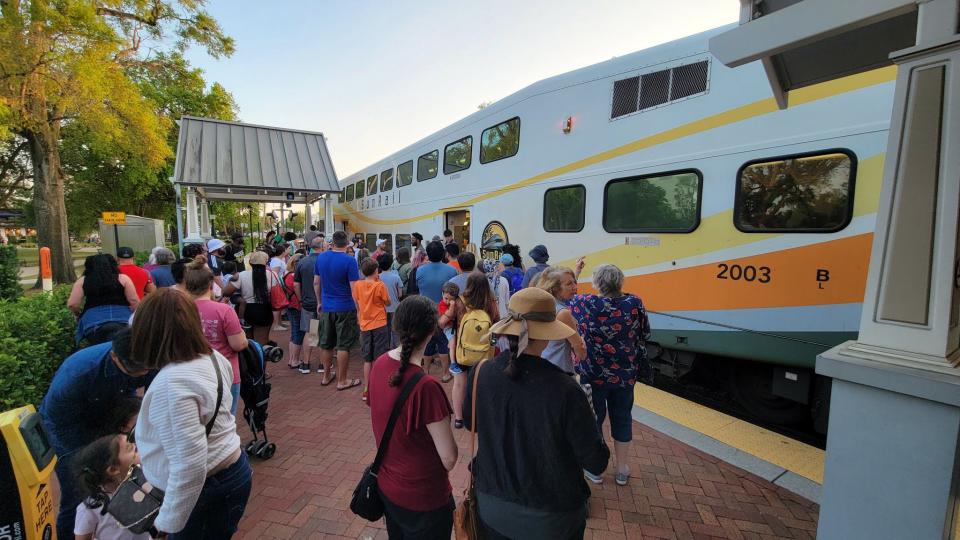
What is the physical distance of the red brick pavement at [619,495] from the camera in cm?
280

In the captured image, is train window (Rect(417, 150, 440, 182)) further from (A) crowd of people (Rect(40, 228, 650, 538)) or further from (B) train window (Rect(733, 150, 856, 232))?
(A) crowd of people (Rect(40, 228, 650, 538))

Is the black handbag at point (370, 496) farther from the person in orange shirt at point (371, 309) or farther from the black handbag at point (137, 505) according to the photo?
the person in orange shirt at point (371, 309)

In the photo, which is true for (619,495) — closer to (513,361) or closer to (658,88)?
(513,361)

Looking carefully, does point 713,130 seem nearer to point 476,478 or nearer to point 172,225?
point 476,478

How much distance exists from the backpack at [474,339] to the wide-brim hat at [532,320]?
1.48 meters

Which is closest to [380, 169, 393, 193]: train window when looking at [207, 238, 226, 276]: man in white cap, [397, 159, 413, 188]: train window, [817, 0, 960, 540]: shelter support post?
[397, 159, 413, 188]: train window

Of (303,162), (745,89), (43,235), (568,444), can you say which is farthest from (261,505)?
(43,235)

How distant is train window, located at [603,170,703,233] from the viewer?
4664 millimetres

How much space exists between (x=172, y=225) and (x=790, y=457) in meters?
35.0

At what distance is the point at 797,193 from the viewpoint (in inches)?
156

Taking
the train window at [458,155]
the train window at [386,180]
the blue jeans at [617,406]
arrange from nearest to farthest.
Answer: the blue jeans at [617,406]
the train window at [458,155]
the train window at [386,180]

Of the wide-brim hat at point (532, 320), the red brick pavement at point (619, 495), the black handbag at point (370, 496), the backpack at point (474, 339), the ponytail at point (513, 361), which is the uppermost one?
the wide-brim hat at point (532, 320)

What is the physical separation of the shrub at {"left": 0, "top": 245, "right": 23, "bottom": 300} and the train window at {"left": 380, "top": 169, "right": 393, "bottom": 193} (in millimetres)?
8182

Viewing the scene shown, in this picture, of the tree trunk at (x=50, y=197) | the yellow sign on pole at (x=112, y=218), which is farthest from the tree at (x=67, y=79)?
the yellow sign on pole at (x=112, y=218)
